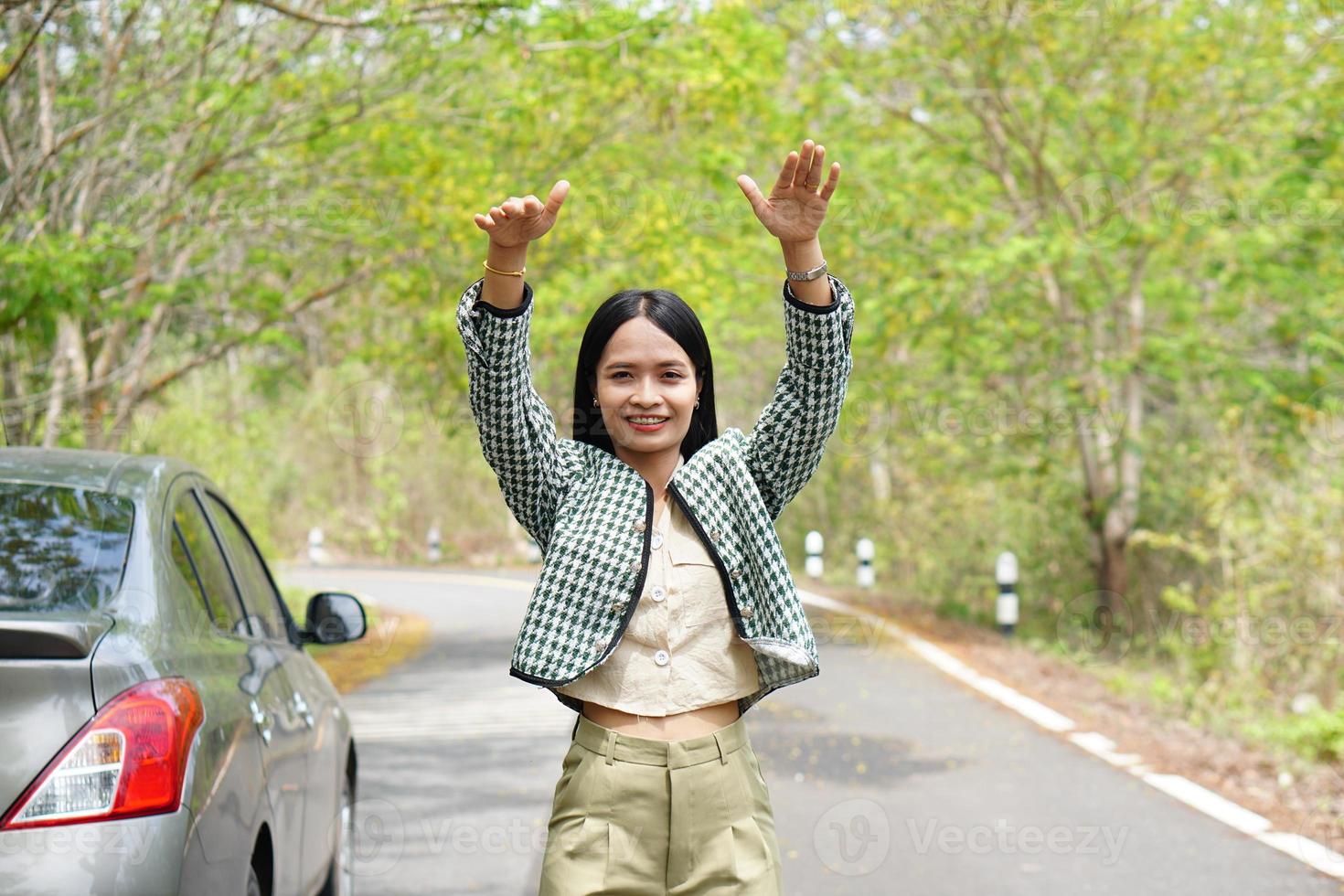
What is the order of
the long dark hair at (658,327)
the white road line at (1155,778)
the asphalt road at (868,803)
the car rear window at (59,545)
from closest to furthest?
the long dark hair at (658,327), the car rear window at (59,545), the asphalt road at (868,803), the white road line at (1155,778)

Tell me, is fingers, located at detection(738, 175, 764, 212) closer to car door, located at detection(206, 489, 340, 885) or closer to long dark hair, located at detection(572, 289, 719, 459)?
long dark hair, located at detection(572, 289, 719, 459)

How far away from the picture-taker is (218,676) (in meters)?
3.69

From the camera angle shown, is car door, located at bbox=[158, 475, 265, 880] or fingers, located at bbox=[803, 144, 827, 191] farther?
car door, located at bbox=[158, 475, 265, 880]

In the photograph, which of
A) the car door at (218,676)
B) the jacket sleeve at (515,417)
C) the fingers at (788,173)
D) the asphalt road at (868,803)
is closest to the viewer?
the fingers at (788,173)

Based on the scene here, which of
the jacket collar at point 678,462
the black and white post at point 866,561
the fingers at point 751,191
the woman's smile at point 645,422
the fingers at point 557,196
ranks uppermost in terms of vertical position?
the fingers at point 751,191

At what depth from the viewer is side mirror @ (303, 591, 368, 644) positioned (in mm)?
4973

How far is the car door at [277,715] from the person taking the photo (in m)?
4.04

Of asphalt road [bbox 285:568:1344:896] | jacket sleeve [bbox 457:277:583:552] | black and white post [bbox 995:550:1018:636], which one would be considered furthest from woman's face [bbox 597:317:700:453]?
black and white post [bbox 995:550:1018:636]

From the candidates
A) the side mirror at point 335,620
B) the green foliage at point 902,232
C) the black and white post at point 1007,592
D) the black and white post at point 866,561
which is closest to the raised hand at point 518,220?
the side mirror at point 335,620

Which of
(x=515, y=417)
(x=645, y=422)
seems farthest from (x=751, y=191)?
(x=515, y=417)

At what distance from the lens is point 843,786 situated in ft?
26.1

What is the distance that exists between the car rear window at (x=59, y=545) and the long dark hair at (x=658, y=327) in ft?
3.97

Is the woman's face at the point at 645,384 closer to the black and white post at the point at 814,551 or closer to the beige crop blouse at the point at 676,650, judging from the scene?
the beige crop blouse at the point at 676,650

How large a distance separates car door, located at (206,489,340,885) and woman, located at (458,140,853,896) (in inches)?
67.4
